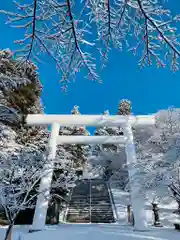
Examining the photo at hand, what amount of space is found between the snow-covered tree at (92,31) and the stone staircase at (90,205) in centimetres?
1125

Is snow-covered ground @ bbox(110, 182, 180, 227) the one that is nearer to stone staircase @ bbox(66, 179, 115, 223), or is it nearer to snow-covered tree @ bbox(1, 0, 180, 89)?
stone staircase @ bbox(66, 179, 115, 223)

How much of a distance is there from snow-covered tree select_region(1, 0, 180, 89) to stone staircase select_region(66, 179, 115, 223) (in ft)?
36.9

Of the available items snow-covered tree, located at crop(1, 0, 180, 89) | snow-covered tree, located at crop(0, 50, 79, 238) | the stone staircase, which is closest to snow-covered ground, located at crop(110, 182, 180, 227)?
the stone staircase

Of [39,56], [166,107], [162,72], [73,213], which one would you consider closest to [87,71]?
[39,56]

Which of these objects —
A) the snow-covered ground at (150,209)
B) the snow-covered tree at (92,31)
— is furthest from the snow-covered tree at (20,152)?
the snow-covered ground at (150,209)

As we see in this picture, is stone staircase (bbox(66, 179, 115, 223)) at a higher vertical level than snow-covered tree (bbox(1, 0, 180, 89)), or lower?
lower

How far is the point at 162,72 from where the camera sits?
173cm

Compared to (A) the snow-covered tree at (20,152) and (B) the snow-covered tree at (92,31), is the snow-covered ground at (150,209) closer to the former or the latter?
(A) the snow-covered tree at (20,152)

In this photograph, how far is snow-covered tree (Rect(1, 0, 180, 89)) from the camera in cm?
137

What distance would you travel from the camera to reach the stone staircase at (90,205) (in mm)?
11570

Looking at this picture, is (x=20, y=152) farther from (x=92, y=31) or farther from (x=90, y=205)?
(x=92, y=31)

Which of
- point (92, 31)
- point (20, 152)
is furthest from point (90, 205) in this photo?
point (92, 31)

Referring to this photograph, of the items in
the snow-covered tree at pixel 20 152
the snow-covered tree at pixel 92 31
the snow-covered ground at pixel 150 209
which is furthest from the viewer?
the snow-covered ground at pixel 150 209

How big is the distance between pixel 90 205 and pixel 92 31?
12813 millimetres
